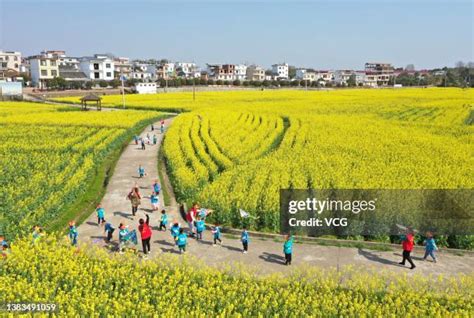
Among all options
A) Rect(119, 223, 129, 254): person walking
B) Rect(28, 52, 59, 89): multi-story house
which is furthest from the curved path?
Rect(28, 52, 59, 89): multi-story house

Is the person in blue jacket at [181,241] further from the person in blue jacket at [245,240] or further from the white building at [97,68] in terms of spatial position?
the white building at [97,68]

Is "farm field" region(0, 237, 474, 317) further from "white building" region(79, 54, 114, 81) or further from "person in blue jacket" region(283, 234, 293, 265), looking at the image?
"white building" region(79, 54, 114, 81)

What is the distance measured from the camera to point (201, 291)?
11242 mm

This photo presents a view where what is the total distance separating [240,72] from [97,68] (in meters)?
72.0

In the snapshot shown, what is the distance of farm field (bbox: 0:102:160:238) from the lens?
1800cm

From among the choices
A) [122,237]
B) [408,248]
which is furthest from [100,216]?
[408,248]

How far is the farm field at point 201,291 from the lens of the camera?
10469 millimetres

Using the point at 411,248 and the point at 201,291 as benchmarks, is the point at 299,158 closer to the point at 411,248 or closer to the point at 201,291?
the point at 411,248

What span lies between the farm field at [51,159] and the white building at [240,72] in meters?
134

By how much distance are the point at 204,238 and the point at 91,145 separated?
17.9 meters

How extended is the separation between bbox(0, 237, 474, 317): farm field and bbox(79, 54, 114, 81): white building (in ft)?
392

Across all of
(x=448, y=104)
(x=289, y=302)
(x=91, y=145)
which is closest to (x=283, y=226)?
(x=289, y=302)

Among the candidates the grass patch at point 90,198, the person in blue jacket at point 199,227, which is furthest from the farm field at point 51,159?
the person in blue jacket at point 199,227

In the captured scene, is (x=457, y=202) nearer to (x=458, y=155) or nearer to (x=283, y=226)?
(x=283, y=226)
